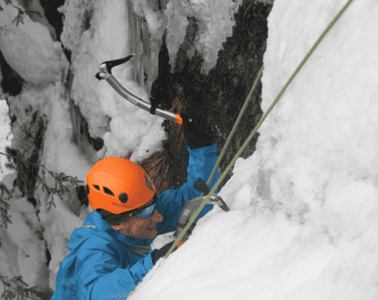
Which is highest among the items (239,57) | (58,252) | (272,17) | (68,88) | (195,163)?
(272,17)

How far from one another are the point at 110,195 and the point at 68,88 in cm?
325

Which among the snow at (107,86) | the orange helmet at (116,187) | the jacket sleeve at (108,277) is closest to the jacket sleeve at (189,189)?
the orange helmet at (116,187)

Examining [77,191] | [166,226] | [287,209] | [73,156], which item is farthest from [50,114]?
[287,209]

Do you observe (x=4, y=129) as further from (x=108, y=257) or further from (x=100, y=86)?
(x=108, y=257)

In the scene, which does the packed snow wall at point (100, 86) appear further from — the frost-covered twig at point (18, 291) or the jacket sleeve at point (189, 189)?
the frost-covered twig at point (18, 291)

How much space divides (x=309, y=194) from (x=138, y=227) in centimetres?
129

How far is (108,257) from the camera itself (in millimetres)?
1595

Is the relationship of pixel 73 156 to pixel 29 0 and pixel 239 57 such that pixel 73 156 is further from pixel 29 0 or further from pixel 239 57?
pixel 239 57

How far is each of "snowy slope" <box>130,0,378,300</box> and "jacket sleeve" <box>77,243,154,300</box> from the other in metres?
0.29

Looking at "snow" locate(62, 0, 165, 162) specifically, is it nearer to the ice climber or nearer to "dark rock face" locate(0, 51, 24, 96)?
the ice climber

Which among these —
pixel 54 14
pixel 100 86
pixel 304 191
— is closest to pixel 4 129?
pixel 54 14

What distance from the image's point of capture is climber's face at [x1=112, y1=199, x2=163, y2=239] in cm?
187

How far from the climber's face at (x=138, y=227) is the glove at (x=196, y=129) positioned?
47 centimetres

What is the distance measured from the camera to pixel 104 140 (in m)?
3.73
